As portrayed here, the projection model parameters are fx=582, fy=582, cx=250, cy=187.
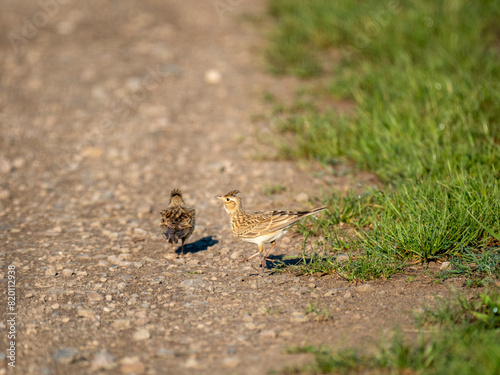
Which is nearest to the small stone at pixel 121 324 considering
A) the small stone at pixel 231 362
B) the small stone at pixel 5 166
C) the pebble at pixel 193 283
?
the pebble at pixel 193 283

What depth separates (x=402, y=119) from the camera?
28.2 feet

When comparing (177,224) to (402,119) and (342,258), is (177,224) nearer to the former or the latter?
(342,258)

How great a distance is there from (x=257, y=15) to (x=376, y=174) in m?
8.39

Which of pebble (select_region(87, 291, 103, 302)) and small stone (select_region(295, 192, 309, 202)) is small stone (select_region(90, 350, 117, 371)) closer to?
pebble (select_region(87, 291, 103, 302))

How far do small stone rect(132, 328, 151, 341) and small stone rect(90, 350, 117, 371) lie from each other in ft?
1.08

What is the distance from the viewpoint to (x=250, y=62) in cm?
1260

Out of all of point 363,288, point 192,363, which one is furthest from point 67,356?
point 363,288

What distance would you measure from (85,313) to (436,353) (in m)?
3.01

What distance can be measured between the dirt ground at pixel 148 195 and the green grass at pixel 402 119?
397mm

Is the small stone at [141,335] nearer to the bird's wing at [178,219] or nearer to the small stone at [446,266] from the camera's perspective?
the bird's wing at [178,219]

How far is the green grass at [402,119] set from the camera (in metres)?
5.85

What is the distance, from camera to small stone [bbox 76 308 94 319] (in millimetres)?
5176

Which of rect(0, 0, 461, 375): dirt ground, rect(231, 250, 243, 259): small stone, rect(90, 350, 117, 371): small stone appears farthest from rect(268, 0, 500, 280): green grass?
rect(90, 350, 117, 371): small stone

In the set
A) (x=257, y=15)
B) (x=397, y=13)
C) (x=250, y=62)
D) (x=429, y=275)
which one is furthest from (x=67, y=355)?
(x=257, y=15)
